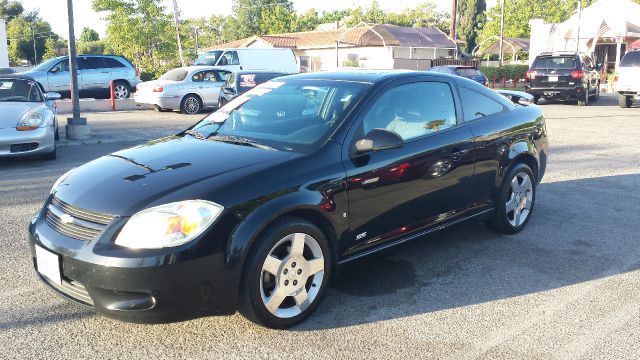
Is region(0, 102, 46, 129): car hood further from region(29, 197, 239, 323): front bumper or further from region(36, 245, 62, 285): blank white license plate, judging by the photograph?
region(29, 197, 239, 323): front bumper

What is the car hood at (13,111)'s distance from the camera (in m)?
8.62

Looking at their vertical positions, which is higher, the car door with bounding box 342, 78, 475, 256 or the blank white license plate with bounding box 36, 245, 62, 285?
the car door with bounding box 342, 78, 475, 256

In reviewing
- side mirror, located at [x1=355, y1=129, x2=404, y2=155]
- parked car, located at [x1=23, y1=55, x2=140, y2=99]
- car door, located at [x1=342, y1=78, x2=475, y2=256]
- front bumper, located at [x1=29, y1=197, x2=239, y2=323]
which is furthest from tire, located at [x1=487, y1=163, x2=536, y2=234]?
parked car, located at [x1=23, y1=55, x2=140, y2=99]

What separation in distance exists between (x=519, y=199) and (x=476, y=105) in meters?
1.10

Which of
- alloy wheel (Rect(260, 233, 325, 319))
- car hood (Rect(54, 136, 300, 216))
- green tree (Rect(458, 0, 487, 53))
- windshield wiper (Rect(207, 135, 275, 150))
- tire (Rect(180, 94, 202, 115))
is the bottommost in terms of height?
alloy wheel (Rect(260, 233, 325, 319))

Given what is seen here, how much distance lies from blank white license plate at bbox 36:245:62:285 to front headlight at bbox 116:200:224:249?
0.48 m

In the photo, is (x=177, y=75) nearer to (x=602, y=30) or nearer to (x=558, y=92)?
(x=558, y=92)

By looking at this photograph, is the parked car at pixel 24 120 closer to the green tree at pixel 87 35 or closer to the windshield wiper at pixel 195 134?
the windshield wiper at pixel 195 134

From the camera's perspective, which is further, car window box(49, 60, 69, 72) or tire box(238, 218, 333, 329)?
car window box(49, 60, 69, 72)

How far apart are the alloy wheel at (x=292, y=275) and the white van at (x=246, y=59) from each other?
18.8 meters

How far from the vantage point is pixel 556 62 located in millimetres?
Result: 20688

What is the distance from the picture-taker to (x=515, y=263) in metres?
4.83

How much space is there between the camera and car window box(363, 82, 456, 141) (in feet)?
14.2

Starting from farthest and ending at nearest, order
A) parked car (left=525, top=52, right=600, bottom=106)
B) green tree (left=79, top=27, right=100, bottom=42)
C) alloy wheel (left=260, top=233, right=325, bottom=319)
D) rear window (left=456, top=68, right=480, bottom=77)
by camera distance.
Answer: green tree (left=79, top=27, right=100, bottom=42)
parked car (left=525, top=52, right=600, bottom=106)
rear window (left=456, top=68, right=480, bottom=77)
alloy wheel (left=260, top=233, right=325, bottom=319)
